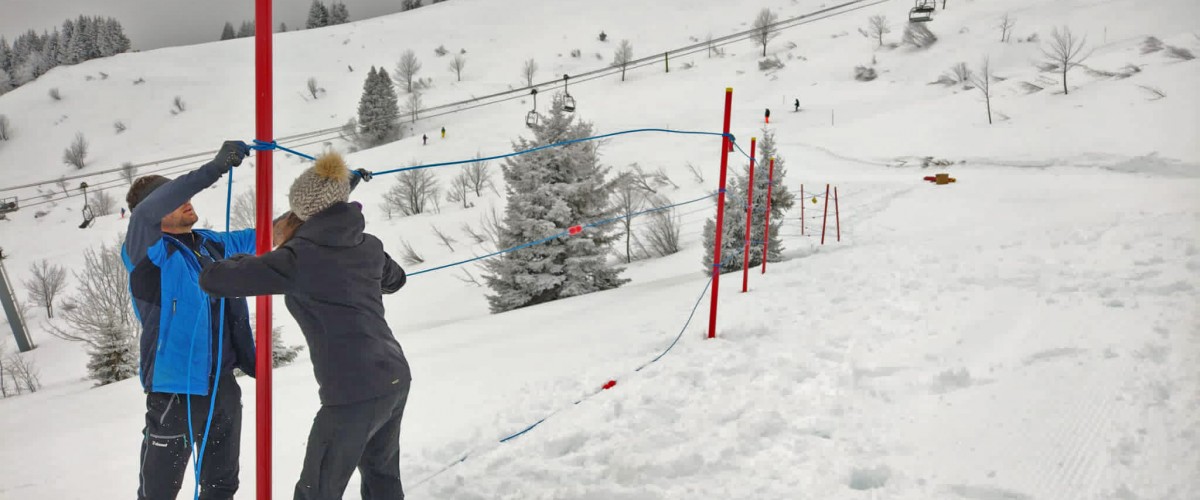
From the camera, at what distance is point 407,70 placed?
5659 cm

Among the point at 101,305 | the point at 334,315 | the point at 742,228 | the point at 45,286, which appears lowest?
the point at 45,286

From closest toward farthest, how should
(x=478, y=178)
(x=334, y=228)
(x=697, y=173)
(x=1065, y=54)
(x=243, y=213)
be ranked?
(x=334, y=228), (x=1065, y=54), (x=697, y=173), (x=243, y=213), (x=478, y=178)

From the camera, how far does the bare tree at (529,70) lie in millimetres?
52397

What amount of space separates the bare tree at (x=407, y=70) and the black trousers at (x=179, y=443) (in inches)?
2215

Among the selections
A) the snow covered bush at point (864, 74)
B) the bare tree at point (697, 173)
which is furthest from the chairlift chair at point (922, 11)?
the bare tree at point (697, 173)

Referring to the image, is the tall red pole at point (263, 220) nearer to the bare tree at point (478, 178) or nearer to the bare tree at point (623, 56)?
the bare tree at point (478, 178)

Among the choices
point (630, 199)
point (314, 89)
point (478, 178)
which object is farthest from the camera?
point (314, 89)

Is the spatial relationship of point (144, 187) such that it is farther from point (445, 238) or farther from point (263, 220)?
point (445, 238)

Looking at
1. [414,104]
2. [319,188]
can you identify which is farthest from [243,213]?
[319,188]

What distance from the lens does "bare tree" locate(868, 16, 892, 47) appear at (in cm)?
4303

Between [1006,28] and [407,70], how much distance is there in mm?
45007

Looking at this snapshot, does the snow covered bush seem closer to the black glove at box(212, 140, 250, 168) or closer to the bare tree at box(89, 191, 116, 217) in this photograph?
the black glove at box(212, 140, 250, 168)

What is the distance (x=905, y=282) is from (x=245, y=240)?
631cm

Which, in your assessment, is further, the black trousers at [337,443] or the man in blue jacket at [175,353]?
the man in blue jacket at [175,353]
